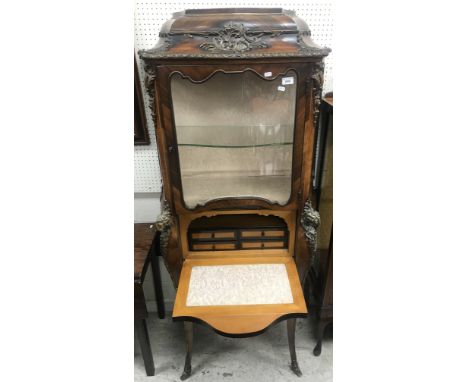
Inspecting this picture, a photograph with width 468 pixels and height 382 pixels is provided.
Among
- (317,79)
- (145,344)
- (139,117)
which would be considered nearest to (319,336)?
(145,344)

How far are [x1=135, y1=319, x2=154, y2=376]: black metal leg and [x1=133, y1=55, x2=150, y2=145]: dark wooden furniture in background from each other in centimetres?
79

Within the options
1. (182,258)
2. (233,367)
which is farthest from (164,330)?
(182,258)

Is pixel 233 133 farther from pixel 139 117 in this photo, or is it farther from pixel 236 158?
pixel 139 117

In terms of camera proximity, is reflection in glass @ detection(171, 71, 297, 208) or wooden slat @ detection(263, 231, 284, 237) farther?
wooden slat @ detection(263, 231, 284, 237)

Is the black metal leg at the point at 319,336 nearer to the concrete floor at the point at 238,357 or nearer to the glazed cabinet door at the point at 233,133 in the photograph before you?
the concrete floor at the point at 238,357

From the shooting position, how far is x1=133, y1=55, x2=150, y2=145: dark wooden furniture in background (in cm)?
137

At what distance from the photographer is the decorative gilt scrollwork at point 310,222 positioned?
1308mm

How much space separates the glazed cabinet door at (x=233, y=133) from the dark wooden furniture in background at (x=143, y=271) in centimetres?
28

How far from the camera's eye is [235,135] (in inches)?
49.7

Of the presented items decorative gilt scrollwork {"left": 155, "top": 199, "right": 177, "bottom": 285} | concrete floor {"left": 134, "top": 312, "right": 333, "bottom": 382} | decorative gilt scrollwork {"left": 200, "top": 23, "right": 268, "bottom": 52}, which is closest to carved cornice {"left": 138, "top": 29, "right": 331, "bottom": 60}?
decorative gilt scrollwork {"left": 200, "top": 23, "right": 268, "bottom": 52}

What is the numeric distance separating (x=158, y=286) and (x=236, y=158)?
91 centimetres

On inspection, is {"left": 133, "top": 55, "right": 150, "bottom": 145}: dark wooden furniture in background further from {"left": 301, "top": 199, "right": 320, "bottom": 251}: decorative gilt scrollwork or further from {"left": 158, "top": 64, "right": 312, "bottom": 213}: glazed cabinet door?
{"left": 301, "top": 199, "right": 320, "bottom": 251}: decorative gilt scrollwork

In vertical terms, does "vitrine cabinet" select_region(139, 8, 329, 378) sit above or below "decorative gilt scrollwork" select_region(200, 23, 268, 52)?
below

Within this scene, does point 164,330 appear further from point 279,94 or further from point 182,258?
point 279,94
